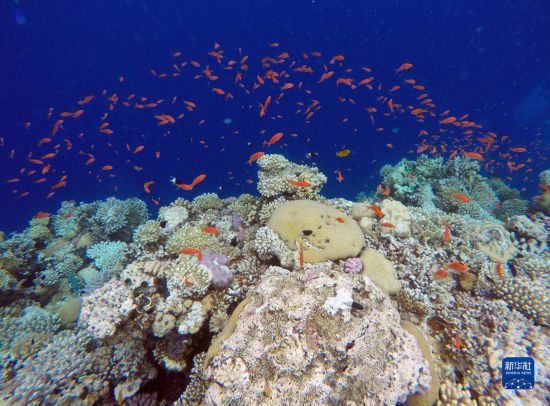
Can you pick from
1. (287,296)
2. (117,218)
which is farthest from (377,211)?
(117,218)

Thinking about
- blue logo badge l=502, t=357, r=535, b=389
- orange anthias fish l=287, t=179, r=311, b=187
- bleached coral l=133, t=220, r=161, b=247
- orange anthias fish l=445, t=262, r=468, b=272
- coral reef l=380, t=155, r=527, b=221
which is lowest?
blue logo badge l=502, t=357, r=535, b=389

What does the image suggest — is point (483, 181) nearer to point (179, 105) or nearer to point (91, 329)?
point (91, 329)

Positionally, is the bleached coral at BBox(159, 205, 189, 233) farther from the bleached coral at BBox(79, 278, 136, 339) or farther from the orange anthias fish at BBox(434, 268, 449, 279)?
the orange anthias fish at BBox(434, 268, 449, 279)

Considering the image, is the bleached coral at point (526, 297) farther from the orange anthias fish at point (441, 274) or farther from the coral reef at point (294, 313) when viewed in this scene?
the orange anthias fish at point (441, 274)

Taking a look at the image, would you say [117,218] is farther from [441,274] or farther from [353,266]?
[441,274]

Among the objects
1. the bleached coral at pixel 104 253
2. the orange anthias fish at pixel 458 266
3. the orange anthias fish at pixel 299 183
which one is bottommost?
the bleached coral at pixel 104 253

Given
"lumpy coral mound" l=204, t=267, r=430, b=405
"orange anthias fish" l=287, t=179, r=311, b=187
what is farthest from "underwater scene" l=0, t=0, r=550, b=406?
"orange anthias fish" l=287, t=179, r=311, b=187

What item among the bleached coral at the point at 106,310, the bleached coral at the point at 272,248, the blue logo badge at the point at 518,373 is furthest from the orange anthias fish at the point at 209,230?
the blue logo badge at the point at 518,373

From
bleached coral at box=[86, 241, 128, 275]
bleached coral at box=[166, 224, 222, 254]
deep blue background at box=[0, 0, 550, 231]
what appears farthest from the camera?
deep blue background at box=[0, 0, 550, 231]

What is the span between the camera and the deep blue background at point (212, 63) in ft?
228

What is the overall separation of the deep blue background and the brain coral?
2379 inches

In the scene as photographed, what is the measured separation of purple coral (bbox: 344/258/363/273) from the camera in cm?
531

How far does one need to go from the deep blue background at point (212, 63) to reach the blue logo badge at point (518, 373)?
6322 cm

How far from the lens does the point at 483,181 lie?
46.2 ft
